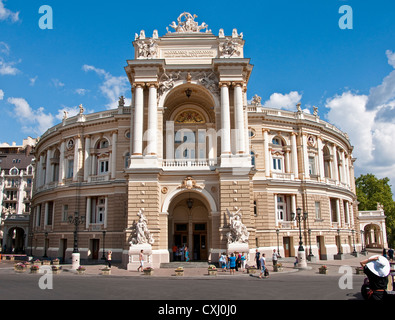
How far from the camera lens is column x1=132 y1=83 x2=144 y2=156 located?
35000mm

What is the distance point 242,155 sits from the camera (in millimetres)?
34750

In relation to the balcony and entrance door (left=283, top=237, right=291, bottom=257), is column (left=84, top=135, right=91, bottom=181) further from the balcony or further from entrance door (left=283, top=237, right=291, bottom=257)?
entrance door (left=283, top=237, right=291, bottom=257)

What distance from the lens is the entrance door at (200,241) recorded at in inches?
1501

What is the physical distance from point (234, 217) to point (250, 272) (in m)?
5.59

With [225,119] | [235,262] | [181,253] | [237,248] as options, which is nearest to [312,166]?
[225,119]

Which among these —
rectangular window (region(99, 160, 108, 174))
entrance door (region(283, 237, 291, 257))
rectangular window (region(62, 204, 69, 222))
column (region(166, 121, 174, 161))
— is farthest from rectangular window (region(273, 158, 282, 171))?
rectangular window (region(62, 204, 69, 222))

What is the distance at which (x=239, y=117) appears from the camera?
3578 cm

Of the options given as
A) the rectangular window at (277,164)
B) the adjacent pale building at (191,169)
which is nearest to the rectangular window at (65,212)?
the adjacent pale building at (191,169)

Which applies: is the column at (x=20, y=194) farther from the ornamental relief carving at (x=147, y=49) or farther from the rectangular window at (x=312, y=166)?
the rectangular window at (x=312, y=166)

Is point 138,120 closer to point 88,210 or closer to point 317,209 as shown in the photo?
point 88,210

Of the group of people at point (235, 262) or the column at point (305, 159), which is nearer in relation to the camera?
the group of people at point (235, 262)

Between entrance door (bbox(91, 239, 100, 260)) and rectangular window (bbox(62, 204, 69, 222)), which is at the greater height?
rectangular window (bbox(62, 204, 69, 222))

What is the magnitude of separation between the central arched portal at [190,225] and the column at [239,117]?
6912mm

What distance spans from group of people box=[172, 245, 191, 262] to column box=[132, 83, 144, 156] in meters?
10.4
